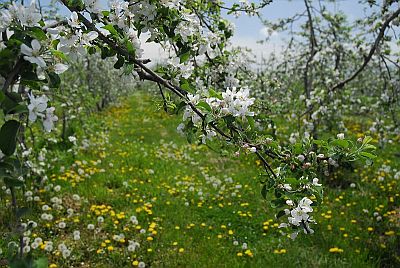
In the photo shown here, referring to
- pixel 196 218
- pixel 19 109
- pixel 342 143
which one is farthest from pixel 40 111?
pixel 196 218

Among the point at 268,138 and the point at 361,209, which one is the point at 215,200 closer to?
the point at 361,209

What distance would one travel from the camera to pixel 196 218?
171 inches

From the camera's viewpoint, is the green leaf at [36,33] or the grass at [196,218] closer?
the green leaf at [36,33]

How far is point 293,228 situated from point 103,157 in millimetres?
5332

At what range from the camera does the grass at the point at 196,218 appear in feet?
11.2

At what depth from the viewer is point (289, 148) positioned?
1626mm

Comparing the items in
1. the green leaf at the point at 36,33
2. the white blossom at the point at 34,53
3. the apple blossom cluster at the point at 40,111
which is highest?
the green leaf at the point at 36,33

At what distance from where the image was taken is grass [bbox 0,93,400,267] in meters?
3.42

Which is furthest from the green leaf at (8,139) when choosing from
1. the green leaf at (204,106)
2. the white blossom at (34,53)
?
the green leaf at (204,106)

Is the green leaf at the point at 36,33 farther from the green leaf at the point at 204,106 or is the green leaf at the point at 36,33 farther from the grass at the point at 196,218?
the grass at the point at 196,218

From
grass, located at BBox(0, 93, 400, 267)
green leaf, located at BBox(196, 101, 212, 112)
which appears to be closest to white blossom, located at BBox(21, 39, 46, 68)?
green leaf, located at BBox(196, 101, 212, 112)

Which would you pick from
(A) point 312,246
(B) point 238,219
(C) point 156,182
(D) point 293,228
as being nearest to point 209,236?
(B) point 238,219

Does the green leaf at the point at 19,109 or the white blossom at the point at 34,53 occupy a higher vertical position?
the white blossom at the point at 34,53

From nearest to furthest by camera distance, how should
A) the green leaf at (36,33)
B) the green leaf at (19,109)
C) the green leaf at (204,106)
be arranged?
the green leaf at (19,109)
the green leaf at (36,33)
the green leaf at (204,106)
